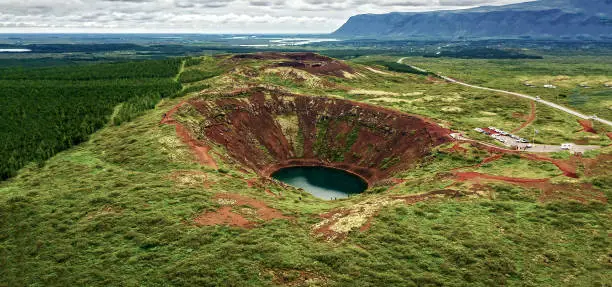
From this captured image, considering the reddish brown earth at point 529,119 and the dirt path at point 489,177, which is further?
the reddish brown earth at point 529,119

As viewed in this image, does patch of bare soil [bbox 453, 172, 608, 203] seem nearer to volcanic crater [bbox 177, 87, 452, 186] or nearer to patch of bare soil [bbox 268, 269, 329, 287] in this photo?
volcanic crater [bbox 177, 87, 452, 186]

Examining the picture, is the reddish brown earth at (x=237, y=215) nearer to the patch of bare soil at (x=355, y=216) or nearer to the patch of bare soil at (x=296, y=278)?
the patch of bare soil at (x=355, y=216)

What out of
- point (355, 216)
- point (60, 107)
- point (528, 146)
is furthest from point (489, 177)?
point (60, 107)

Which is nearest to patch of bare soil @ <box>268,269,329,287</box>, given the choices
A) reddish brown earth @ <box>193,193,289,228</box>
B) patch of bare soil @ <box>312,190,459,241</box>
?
patch of bare soil @ <box>312,190,459,241</box>

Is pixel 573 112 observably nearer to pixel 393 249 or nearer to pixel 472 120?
pixel 472 120

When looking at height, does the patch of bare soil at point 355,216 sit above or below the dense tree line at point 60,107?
below

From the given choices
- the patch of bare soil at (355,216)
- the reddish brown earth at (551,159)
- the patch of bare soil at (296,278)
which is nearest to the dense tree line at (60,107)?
the patch of bare soil at (355,216)
